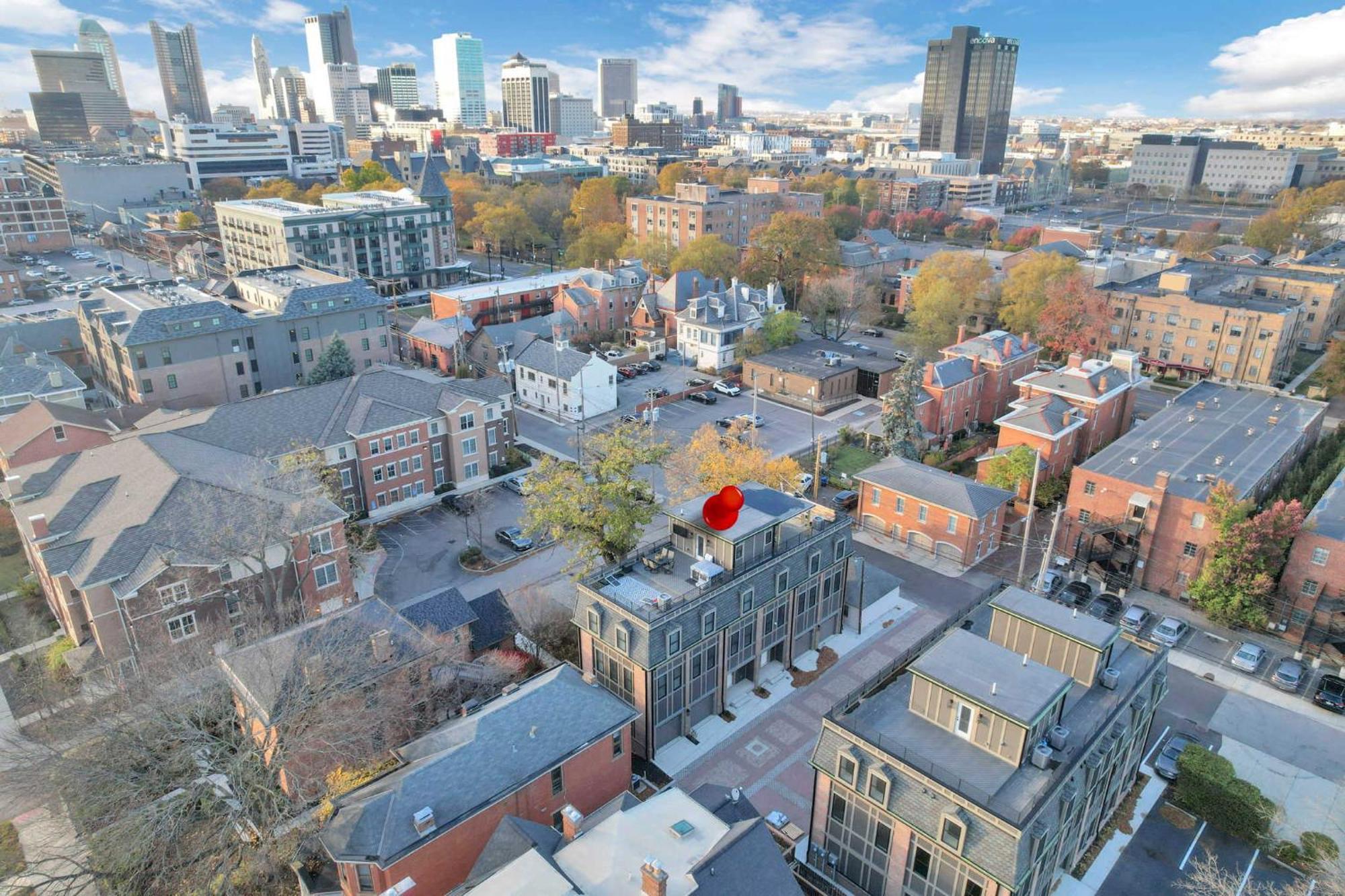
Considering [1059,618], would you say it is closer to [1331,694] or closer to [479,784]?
[1331,694]

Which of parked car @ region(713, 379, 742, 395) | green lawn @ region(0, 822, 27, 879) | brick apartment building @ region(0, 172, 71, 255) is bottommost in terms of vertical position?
green lawn @ region(0, 822, 27, 879)

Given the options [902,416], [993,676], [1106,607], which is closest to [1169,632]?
[1106,607]

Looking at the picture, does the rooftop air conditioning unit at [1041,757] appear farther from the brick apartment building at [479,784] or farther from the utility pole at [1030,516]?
the utility pole at [1030,516]

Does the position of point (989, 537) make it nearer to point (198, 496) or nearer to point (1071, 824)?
point (1071, 824)

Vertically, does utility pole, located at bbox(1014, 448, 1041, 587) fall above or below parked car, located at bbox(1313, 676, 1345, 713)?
above

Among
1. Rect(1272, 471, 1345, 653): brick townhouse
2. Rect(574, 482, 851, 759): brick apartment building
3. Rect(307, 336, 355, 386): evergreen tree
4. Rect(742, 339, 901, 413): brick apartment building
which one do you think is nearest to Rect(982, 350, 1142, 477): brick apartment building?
Rect(742, 339, 901, 413): brick apartment building

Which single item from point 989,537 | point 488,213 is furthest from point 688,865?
point 488,213

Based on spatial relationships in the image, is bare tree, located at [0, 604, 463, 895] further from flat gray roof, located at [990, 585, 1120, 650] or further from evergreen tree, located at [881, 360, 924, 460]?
evergreen tree, located at [881, 360, 924, 460]
